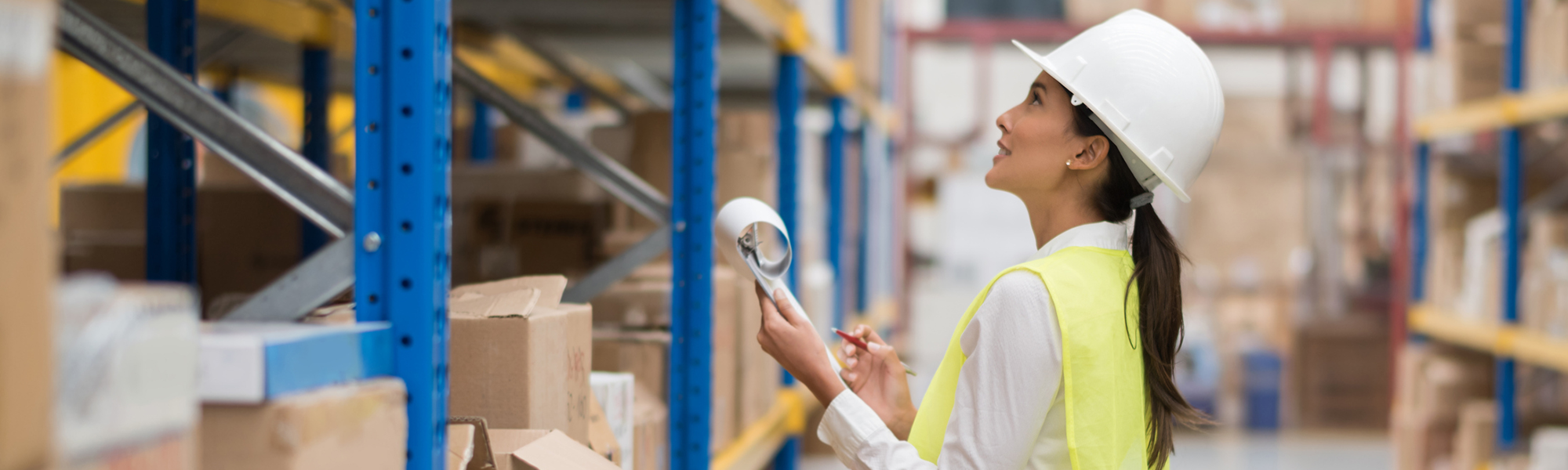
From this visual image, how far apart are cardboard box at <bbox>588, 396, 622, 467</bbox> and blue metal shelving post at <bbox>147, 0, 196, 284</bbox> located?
0.99 metres

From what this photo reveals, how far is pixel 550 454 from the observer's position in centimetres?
137

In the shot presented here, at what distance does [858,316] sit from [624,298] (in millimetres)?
2921

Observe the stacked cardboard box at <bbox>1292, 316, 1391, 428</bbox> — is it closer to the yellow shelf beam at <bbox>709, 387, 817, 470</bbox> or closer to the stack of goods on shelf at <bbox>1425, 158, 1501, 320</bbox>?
the stack of goods on shelf at <bbox>1425, 158, 1501, 320</bbox>

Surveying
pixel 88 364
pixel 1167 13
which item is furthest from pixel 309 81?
pixel 1167 13

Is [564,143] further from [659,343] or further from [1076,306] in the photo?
[1076,306]

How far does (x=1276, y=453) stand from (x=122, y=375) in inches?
244

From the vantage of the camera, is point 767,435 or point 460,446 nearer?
point 460,446

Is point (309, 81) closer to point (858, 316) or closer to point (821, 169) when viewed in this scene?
point (858, 316)

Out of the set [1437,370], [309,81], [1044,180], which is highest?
[309,81]

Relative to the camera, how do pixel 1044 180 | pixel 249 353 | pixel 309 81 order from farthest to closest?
1. pixel 309 81
2. pixel 1044 180
3. pixel 249 353

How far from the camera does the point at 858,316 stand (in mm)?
5059

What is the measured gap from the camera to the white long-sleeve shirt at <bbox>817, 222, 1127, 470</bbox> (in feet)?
4.17

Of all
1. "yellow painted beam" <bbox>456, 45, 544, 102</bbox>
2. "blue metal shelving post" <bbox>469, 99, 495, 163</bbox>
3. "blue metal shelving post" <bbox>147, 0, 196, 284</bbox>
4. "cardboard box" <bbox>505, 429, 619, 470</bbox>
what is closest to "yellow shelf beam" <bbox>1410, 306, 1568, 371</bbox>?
"cardboard box" <bbox>505, 429, 619, 470</bbox>

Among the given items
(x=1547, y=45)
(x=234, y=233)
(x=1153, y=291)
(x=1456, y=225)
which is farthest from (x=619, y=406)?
(x=1456, y=225)
